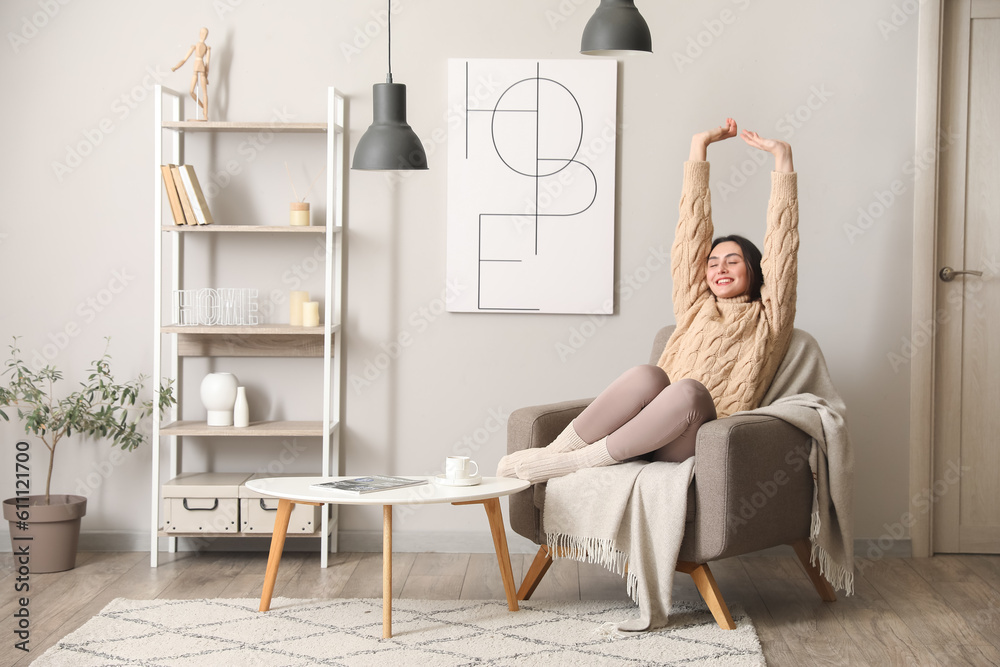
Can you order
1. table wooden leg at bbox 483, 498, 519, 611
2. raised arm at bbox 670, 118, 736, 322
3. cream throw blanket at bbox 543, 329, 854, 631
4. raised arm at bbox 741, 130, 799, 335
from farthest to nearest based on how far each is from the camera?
raised arm at bbox 670, 118, 736, 322 < raised arm at bbox 741, 130, 799, 335 < table wooden leg at bbox 483, 498, 519, 611 < cream throw blanket at bbox 543, 329, 854, 631

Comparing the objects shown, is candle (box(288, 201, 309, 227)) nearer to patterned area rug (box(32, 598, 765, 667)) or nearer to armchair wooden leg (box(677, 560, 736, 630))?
patterned area rug (box(32, 598, 765, 667))

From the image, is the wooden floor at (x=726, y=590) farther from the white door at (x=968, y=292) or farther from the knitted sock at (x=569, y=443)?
the knitted sock at (x=569, y=443)

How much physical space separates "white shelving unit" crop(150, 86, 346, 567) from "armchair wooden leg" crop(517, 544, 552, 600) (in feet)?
2.55

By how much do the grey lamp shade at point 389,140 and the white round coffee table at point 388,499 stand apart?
35.4 inches

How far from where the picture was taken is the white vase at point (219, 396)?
3248 mm

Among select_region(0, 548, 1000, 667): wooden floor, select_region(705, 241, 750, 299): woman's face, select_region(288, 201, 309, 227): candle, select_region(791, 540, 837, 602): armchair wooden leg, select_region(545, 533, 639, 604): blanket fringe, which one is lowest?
select_region(0, 548, 1000, 667): wooden floor

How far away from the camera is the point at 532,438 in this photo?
2746 mm

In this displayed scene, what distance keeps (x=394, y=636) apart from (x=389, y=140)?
1.35m

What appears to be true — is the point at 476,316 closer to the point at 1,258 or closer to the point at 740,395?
the point at 740,395

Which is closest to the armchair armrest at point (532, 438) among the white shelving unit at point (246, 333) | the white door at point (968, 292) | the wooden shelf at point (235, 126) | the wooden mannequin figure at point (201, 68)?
the white shelving unit at point (246, 333)

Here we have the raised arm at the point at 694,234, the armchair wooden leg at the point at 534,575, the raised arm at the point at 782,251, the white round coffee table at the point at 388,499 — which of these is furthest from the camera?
the raised arm at the point at 694,234

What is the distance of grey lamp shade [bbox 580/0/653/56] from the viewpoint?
2.55 m

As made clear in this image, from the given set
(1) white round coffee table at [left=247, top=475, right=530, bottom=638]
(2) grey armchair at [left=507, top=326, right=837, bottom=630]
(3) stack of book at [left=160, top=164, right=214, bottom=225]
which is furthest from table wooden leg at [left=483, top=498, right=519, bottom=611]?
(3) stack of book at [left=160, top=164, right=214, bottom=225]

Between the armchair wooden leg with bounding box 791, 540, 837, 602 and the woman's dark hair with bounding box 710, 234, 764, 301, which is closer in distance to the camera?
the armchair wooden leg with bounding box 791, 540, 837, 602
